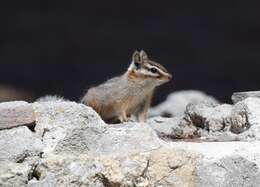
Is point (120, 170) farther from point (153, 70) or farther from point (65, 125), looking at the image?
point (153, 70)

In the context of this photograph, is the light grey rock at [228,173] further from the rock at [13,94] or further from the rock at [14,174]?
the rock at [13,94]

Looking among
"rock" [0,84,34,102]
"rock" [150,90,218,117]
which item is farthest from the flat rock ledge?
"rock" [0,84,34,102]

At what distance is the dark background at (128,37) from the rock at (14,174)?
6.03 metres

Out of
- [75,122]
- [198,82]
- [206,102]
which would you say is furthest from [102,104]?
[198,82]

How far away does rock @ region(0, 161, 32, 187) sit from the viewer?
4.03 metres

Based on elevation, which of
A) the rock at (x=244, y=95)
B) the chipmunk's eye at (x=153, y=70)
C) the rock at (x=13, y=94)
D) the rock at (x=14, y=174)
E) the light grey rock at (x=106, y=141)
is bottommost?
the rock at (x=13, y=94)

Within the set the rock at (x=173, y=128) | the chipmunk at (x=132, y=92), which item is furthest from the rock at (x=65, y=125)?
the chipmunk at (x=132, y=92)

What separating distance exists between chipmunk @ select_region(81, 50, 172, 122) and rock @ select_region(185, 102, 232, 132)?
0.49 m

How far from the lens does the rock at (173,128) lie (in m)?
5.05

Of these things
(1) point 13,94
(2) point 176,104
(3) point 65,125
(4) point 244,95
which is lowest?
(1) point 13,94

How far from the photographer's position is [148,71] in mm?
5824

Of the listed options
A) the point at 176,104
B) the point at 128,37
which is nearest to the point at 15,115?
the point at 176,104

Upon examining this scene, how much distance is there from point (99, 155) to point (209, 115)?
1.08 meters

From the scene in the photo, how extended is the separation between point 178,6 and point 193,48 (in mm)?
469
